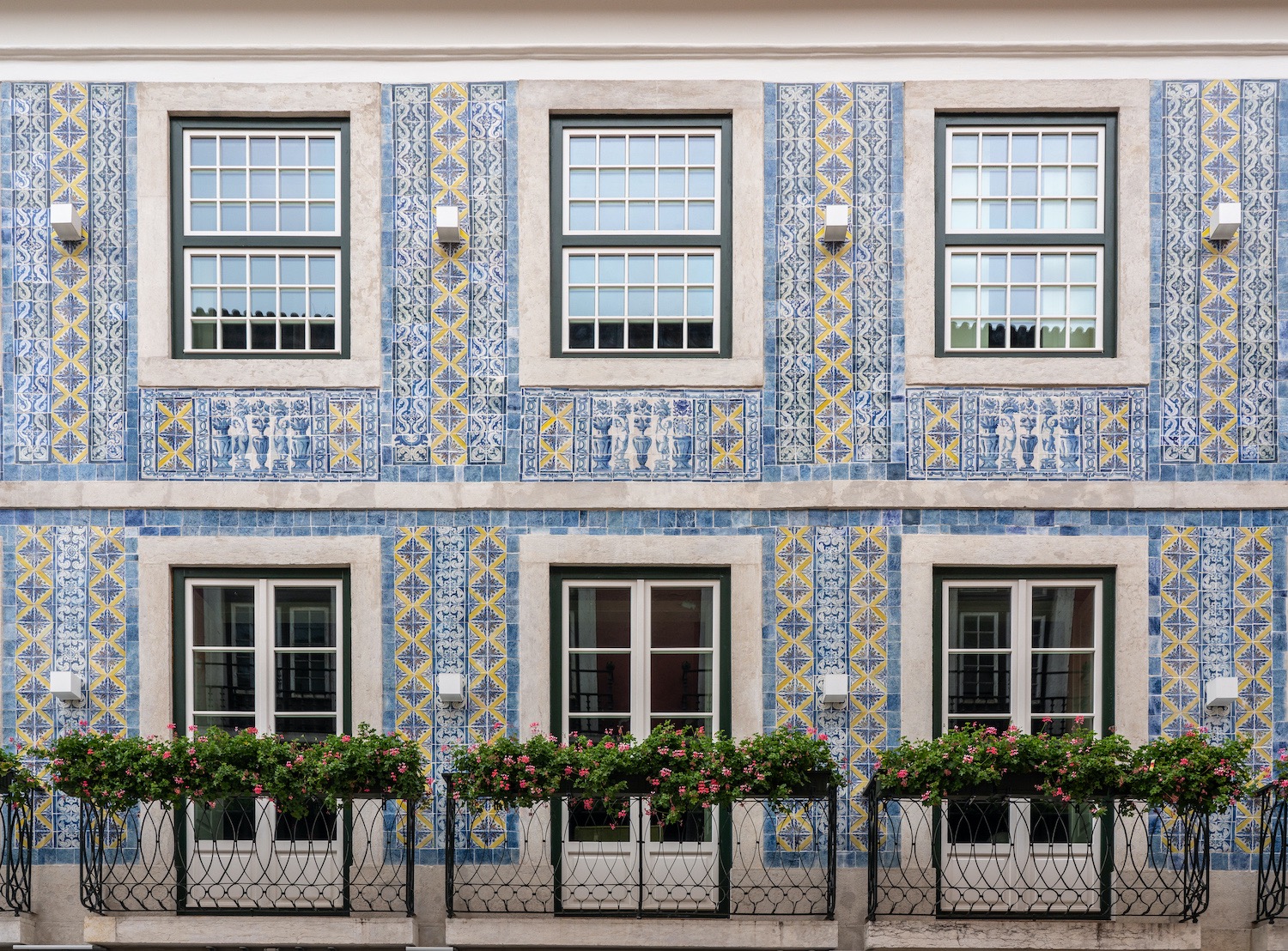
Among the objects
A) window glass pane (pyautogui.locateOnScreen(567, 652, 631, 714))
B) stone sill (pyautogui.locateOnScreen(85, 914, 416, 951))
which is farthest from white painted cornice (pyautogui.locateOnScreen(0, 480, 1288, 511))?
stone sill (pyautogui.locateOnScreen(85, 914, 416, 951))

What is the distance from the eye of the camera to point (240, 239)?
799 cm

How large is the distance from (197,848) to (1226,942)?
616cm

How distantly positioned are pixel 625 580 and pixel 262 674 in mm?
2311

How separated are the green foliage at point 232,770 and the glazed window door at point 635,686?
1170mm

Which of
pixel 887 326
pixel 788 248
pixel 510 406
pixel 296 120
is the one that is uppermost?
pixel 296 120

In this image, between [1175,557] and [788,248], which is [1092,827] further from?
[788,248]

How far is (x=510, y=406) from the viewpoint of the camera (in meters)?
7.86

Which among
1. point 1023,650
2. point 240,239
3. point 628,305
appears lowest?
point 1023,650

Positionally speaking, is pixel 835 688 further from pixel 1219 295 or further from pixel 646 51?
pixel 646 51

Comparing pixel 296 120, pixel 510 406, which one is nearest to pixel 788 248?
pixel 510 406

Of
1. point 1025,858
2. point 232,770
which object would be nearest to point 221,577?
point 232,770

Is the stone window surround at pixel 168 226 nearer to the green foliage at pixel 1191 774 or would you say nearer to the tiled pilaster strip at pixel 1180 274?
the tiled pilaster strip at pixel 1180 274

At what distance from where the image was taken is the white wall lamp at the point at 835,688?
25.1ft

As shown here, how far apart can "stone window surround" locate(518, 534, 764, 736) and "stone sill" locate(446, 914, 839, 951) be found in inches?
44.2
